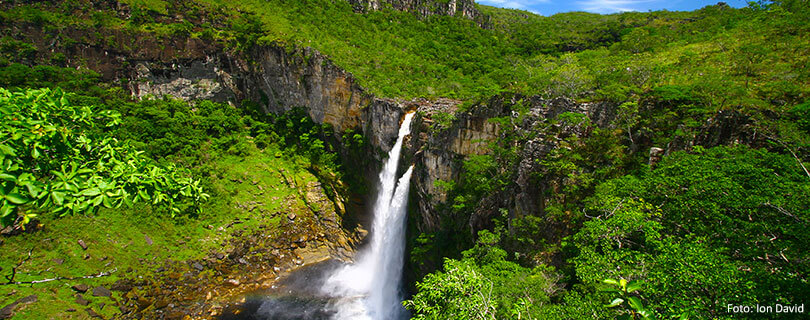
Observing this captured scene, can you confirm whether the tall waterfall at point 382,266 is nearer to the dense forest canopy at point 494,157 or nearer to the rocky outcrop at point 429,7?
the dense forest canopy at point 494,157

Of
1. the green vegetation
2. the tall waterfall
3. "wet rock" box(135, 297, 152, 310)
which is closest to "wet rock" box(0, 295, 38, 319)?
"wet rock" box(135, 297, 152, 310)

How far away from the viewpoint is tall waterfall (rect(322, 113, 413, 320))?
20.3 m

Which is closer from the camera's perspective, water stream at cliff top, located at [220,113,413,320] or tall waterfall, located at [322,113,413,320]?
water stream at cliff top, located at [220,113,413,320]

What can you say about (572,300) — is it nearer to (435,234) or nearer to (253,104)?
(435,234)

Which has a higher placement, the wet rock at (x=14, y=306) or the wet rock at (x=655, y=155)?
the wet rock at (x=655, y=155)

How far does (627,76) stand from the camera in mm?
15062

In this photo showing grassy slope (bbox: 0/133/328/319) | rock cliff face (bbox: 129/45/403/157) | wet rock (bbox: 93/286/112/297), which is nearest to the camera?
grassy slope (bbox: 0/133/328/319)

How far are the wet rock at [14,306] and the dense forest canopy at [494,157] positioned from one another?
0.82 metres

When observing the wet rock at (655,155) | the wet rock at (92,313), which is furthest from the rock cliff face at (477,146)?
the wet rock at (92,313)

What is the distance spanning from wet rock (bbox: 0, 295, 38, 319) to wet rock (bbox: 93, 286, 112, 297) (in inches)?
81.5

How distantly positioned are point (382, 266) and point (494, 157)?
38.5 ft

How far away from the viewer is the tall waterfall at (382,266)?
66.7 feet

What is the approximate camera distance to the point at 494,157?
55.4 ft

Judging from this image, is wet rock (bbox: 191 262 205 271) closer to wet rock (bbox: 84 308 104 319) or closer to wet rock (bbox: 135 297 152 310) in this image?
wet rock (bbox: 135 297 152 310)
